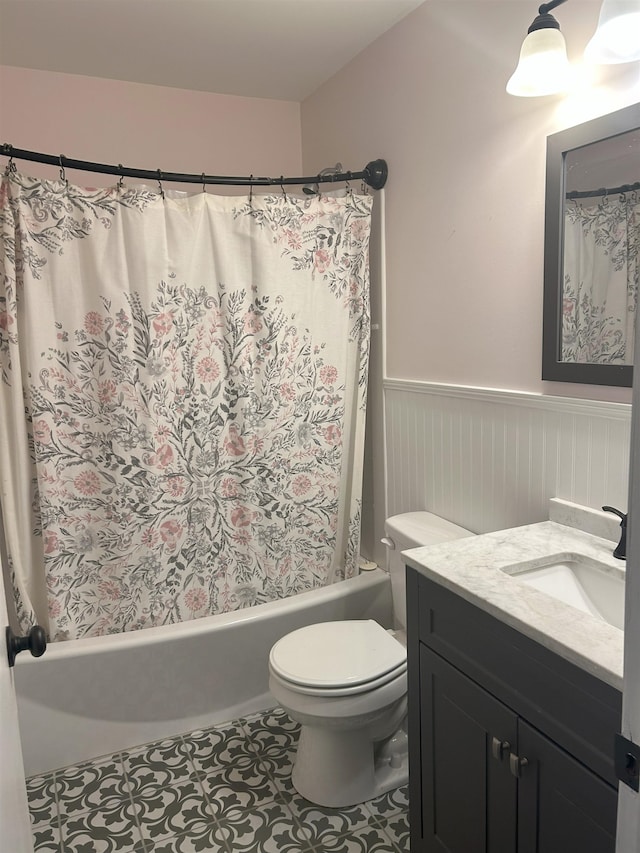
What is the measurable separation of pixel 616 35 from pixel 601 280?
19.5 inches

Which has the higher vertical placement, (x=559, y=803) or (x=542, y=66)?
(x=542, y=66)

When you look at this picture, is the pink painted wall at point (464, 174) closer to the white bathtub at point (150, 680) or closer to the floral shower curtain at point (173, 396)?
the floral shower curtain at point (173, 396)

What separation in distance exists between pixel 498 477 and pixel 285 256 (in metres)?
1.07

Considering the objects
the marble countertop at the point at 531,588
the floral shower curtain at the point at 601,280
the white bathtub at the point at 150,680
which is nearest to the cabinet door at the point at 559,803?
the marble countertop at the point at 531,588

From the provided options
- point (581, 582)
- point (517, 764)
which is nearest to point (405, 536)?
point (581, 582)

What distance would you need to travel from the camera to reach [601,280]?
1.46 meters

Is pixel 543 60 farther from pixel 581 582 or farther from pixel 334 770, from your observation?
pixel 334 770

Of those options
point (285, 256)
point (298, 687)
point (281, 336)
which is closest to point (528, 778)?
point (298, 687)

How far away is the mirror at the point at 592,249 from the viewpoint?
138 centimetres

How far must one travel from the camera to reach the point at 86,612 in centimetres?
213

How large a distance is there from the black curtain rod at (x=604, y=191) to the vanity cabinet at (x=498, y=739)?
967 mm

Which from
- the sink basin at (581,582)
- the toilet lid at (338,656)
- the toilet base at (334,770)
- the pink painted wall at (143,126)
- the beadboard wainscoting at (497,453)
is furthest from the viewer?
the pink painted wall at (143,126)

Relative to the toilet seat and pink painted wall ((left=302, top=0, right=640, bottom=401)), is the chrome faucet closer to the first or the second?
pink painted wall ((left=302, top=0, right=640, bottom=401))

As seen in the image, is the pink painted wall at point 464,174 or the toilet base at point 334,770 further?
the toilet base at point 334,770
